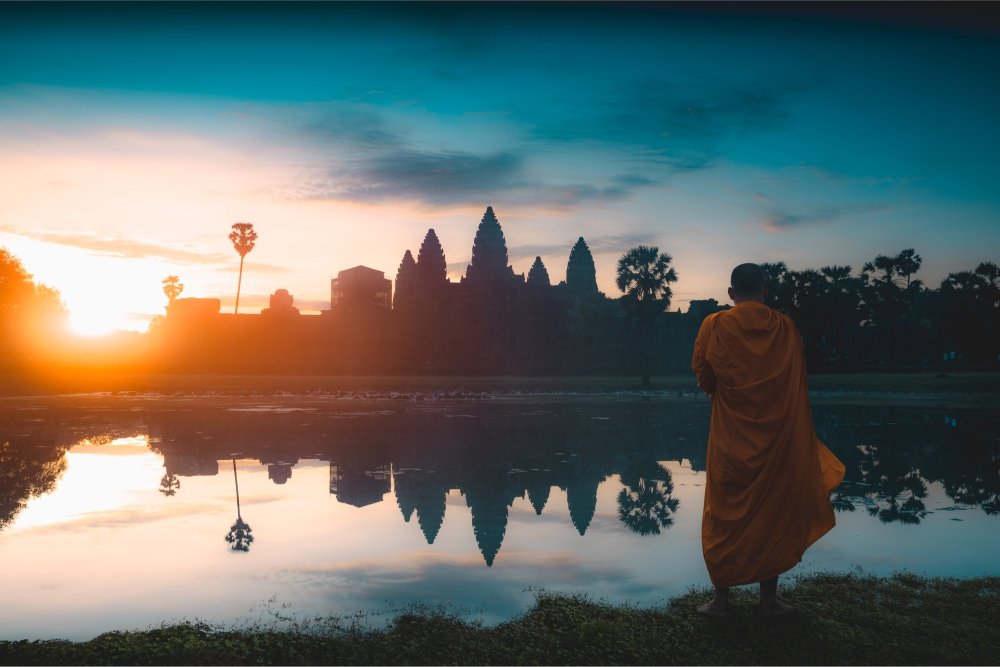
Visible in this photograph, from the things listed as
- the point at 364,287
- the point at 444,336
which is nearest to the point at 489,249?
the point at 364,287

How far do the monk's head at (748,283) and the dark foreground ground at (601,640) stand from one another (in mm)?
1915

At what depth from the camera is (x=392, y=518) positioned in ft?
25.3

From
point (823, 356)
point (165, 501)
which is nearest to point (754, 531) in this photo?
point (165, 501)

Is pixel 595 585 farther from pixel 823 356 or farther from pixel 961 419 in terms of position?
pixel 823 356

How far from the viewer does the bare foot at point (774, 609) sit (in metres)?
4.59

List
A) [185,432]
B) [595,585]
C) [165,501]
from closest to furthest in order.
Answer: [595,585] < [165,501] < [185,432]

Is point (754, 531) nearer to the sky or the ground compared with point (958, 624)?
nearer to the sky

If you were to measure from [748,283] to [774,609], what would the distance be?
1978 mm

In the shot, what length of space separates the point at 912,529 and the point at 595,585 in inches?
143

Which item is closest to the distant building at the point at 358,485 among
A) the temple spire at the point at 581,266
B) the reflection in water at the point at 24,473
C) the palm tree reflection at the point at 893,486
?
the reflection in water at the point at 24,473

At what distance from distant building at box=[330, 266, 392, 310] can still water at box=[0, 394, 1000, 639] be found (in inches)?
2662

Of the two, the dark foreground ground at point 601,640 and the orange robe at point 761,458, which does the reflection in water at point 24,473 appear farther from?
the orange robe at point 761,458

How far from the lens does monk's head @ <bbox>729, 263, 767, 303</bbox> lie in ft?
16.4

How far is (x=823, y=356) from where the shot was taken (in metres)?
58.1
